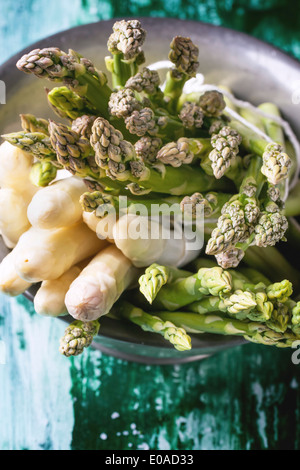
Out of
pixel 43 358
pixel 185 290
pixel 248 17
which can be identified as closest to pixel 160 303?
pixel 185 290

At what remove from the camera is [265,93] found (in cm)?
80

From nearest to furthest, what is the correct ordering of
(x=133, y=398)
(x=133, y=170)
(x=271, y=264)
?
(x=133, y=170) < (x=271, y=264) < (x=133, y=398)

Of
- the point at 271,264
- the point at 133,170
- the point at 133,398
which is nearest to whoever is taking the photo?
the point at 133,170

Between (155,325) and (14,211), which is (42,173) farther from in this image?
(155,325)

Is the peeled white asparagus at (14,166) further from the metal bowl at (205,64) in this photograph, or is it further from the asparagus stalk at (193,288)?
the asparagus stalk at (193,288)

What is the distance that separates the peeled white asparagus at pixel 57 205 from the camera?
595 millimetres

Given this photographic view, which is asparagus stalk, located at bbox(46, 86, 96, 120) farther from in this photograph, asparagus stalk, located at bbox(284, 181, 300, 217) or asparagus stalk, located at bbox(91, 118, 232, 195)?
asparagus stalk, located at bbox(284, 181, 300, 217)

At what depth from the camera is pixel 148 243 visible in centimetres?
65

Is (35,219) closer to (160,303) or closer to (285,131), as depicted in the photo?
(160,303)

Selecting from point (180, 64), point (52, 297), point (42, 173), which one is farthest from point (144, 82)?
point (52, 297)

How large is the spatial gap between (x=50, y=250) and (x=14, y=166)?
0.38ft

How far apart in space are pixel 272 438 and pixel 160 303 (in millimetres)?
359

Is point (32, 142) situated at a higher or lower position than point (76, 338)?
higher

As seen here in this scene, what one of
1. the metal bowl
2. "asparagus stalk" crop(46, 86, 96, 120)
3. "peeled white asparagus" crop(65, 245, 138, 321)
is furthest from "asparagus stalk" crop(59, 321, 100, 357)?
"asparagus stalk" crop(46, 86, 96, 120)
